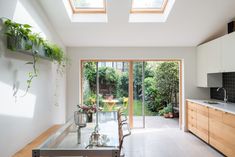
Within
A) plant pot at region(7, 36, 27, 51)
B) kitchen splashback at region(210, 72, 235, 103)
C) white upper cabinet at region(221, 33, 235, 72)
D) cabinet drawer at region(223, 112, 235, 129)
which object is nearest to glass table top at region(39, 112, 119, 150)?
plant pot at region(7, 36, 27, 51)

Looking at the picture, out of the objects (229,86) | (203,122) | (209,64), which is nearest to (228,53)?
(209,64)

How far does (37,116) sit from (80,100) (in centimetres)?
254

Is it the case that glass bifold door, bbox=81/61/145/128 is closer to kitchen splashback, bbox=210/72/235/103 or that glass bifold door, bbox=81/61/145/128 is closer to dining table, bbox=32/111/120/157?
kitchen splashback, bbox=210/72/235/103

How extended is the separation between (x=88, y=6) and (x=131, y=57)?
187cm

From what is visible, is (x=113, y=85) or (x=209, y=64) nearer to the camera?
(x=209, y=64)

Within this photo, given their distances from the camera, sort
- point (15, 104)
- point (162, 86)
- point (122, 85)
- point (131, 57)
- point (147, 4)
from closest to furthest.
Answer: point (15, 104)
point (147, 4)
point (131, 57)
point (122, 85)
point (162, 86)

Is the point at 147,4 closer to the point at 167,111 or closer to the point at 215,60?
the point at 215,60

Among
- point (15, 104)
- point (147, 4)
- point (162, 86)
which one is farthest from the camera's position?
point (162, 86)

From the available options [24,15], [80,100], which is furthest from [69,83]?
[24,15]

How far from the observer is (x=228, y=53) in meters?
4.07

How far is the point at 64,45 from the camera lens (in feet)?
17.7

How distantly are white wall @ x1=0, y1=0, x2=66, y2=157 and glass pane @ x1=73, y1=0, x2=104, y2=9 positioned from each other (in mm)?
750

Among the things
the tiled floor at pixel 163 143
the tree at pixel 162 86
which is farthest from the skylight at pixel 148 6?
the tiled floor at pixel 163 143

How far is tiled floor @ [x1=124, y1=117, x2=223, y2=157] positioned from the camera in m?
4.00
